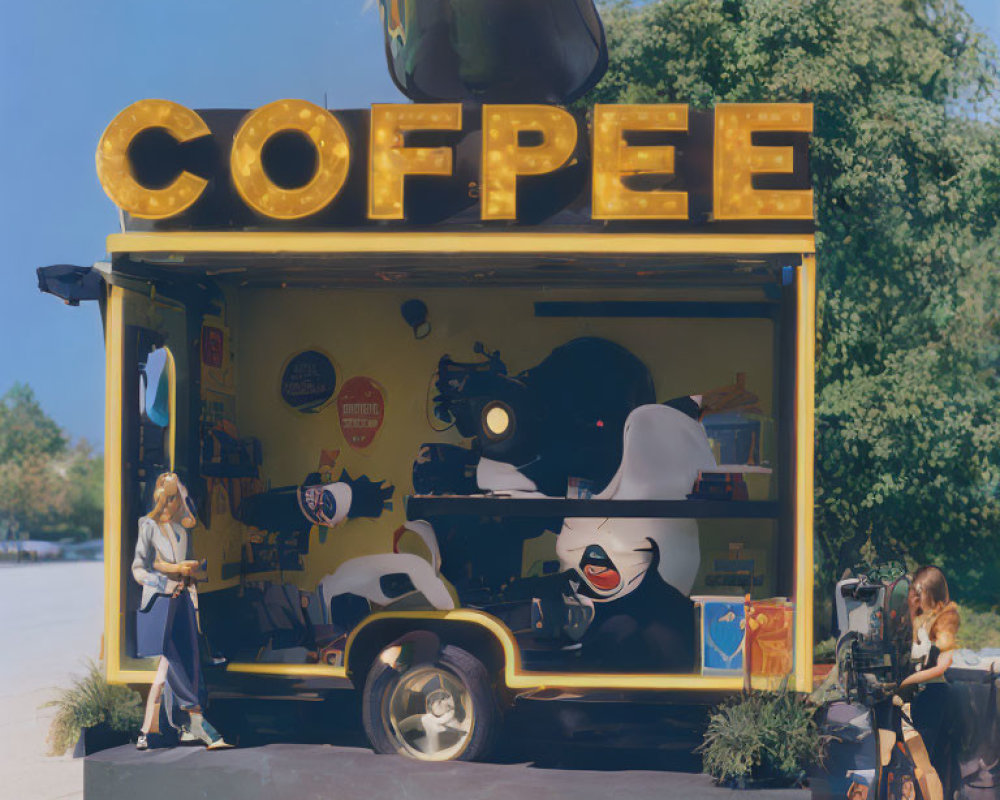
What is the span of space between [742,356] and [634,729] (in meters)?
3.06


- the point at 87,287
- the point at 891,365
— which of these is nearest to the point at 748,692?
the point at 87,287

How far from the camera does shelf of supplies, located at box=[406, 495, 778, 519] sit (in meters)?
7.73

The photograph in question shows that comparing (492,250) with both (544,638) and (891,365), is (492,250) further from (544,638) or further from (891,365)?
(891,365)

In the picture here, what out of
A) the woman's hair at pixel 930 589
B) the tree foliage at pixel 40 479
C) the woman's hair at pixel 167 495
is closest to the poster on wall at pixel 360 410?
the woman's hair at pixel 167 495

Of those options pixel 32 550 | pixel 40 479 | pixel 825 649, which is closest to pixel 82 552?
pixel 32 550

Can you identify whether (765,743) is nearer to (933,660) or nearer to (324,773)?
→ (933,660)

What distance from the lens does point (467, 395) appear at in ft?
28.4

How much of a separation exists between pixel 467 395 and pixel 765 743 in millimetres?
3485

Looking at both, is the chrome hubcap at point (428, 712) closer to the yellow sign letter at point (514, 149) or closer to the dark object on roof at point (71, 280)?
the yellow sign letter at point (514, 149)

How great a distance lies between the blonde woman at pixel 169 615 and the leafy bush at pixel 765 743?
356 cm

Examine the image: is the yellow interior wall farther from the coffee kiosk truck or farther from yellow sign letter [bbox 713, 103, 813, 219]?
yellow sign letter [bbox 713, 103, 813, 219]

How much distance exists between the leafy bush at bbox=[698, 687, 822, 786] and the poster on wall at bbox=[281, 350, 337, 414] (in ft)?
13.1

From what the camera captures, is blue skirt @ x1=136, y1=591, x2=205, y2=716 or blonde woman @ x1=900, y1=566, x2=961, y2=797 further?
blue skirt @ x1=136, y1=591, x2=205, y2=716

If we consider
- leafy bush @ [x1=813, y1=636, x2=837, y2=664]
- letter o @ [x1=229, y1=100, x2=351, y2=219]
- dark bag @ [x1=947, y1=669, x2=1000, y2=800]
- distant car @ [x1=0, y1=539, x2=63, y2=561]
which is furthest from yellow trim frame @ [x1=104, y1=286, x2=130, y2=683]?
distant car @ [x1=0, y1=539, x2=63, y2=561]
